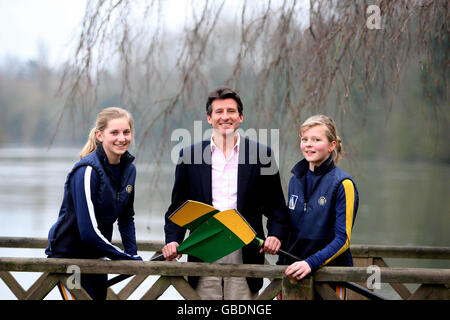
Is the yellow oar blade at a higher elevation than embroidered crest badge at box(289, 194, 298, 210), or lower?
lower

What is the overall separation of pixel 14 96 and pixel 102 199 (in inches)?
828

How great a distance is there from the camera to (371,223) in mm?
11242

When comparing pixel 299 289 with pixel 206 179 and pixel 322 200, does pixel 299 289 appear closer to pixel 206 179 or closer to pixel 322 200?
pixel 322 200

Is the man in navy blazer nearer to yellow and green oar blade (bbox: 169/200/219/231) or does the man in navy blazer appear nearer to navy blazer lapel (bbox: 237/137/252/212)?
navy blazer lapel (bbox: 237/137/252/212)

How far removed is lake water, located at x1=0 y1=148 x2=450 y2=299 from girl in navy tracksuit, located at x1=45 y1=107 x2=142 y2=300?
0.88 meters

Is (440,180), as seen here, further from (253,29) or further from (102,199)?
(102,199)

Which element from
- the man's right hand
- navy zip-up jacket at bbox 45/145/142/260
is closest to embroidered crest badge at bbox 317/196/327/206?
the man's right hand

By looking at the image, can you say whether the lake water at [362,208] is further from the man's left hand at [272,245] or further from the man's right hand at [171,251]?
the man's left hand at [272,245]

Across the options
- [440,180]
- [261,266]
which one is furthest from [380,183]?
[261,266]

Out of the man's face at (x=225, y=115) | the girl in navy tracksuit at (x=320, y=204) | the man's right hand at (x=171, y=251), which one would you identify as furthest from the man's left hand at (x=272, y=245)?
the man's face at (x=225, y=115)

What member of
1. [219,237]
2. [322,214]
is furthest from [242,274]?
[322,214]

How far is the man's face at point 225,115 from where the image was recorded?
2.36 metres

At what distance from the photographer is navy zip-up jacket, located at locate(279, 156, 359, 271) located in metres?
2.25
